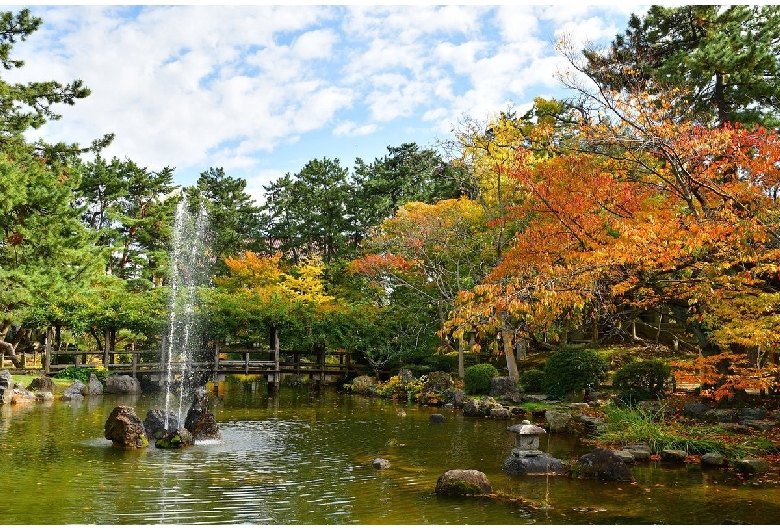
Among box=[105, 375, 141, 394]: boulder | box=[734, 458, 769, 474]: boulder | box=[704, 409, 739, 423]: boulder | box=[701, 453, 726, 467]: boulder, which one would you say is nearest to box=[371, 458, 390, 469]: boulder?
box=[701, 453, 726, 467]: boulder

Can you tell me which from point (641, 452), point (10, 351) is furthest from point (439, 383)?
point (10, 351)

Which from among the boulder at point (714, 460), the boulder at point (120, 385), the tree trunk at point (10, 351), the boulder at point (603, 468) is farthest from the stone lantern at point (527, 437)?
the tree trunk at point (10, 351)

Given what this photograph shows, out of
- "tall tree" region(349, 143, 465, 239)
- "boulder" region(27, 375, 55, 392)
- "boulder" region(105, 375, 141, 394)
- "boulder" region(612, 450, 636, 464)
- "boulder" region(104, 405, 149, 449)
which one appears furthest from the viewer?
"tall tree" region(349, 143, 465, 239)

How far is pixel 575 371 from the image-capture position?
17750mm

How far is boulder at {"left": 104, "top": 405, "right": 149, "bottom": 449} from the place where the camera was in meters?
11.5

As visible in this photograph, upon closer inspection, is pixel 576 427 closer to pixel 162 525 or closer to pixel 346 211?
pixel 162 525

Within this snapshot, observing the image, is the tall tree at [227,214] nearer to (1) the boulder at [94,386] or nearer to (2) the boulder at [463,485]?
(1) the boulder at [94,386]

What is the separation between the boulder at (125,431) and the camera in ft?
37.6

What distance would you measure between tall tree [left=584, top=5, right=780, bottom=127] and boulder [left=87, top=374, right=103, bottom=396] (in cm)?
2073

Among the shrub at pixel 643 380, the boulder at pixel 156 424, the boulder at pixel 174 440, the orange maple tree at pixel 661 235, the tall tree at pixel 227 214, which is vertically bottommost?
the boulder at pixel 174 440

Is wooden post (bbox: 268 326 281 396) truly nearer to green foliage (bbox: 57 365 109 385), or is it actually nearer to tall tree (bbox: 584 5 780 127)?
green foliage (bbox: 57 365 109 385)

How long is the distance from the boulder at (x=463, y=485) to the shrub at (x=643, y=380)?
924 centimetres

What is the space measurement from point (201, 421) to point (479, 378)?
10.3 m

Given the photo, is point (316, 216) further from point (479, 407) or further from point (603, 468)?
point (603, 468)
